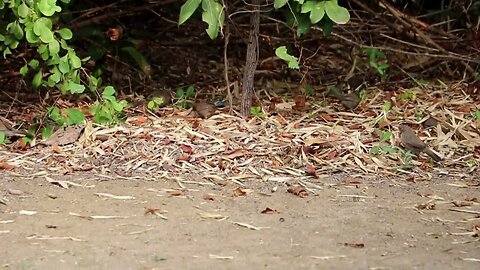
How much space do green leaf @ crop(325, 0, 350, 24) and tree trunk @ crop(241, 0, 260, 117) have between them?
0.67 metres

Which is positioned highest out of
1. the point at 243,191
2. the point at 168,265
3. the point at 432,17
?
the point at 168,265

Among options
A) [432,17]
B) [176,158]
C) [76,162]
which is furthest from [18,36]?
[432,17]

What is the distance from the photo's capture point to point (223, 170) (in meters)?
4.48

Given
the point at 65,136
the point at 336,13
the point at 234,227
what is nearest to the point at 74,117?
the point at 65,136

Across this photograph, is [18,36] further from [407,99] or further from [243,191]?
[407,99]

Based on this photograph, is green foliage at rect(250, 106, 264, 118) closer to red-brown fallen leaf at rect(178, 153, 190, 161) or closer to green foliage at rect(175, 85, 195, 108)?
green foliage at rect(175, 85, 195, 108)

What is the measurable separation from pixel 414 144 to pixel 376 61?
187cm

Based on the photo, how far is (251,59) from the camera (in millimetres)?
5258

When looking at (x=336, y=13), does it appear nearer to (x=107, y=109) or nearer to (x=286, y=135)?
(x=286, y=135)

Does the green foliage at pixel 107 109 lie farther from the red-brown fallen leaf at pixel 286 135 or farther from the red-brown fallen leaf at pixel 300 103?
the red-brown fallen leaf at pixel 300 103

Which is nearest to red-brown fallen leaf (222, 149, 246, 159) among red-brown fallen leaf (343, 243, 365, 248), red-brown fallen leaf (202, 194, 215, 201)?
red-brown fallen leaf (202, 194, 215, 201)

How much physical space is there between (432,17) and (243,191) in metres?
3.99

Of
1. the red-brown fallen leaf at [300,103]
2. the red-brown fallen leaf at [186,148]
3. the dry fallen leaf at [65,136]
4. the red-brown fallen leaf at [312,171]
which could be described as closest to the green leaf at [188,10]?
the red-brown fallen leaf at [186,148]

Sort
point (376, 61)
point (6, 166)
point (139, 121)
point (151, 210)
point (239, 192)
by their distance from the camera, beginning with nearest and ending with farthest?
point (151, 210)
point (239, 192)
point (6, 166)
point (139, 121)
point (376, 61)
